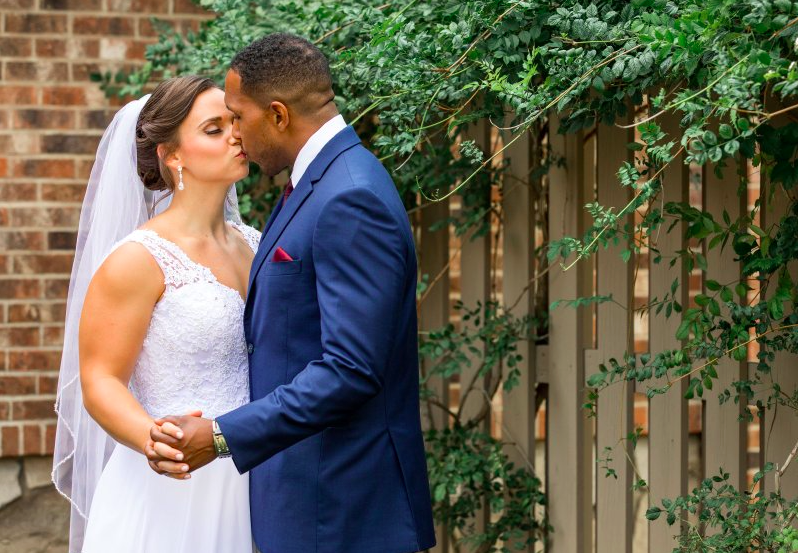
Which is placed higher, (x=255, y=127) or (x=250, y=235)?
A: (x=255, y=127)

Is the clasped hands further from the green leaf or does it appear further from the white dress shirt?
the green leaf

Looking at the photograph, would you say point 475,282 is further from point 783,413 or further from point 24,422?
point 24,422

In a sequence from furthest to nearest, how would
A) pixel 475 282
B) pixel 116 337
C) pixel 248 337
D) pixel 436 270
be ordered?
pixel 436 270, pixel 475 282, pixel 116 337, pixel 248 337

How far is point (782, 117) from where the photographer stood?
100 inches

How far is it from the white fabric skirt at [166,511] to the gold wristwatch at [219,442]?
461 mm

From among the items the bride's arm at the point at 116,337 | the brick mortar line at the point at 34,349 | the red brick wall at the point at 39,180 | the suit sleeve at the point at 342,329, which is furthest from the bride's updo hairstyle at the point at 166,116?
the brick mortar line at the point at 34,349

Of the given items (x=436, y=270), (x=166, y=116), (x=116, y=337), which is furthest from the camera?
(x=436, y=270)

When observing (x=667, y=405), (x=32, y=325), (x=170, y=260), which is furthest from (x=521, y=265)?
(x=32, y=325)

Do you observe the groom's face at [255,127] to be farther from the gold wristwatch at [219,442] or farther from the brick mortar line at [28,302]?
the brick mortar line at [28,302]

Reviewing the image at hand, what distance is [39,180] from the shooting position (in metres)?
4.32

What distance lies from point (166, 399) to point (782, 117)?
5.57 ft

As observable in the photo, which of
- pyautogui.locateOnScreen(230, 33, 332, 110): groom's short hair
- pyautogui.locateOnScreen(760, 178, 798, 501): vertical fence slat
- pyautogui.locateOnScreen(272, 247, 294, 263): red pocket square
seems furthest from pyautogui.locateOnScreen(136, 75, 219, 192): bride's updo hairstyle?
pyautogui.locateOnScreen(760, 178, 798, 501): vertical fence slat

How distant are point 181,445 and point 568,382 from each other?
60.3 inches

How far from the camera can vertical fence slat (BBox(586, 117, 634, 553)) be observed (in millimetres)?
3154
